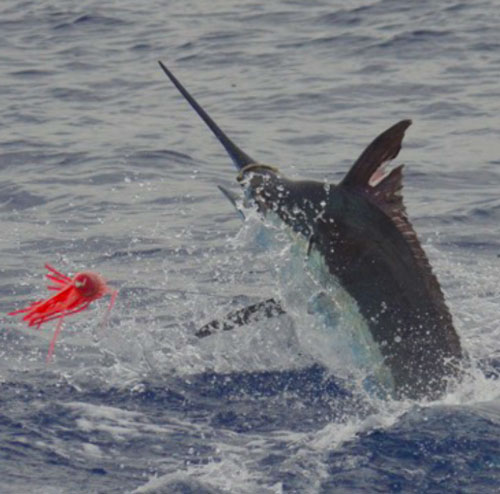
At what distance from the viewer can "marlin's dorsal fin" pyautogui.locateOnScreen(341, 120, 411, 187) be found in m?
7.65

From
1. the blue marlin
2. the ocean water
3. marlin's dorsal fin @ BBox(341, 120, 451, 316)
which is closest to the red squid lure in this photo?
the ocean water

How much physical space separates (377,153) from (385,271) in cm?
66

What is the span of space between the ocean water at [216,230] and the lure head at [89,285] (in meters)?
0.75

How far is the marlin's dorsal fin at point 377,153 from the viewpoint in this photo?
25.1 ft

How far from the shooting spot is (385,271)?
779cm

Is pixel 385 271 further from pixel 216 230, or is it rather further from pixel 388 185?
pixel 216 230

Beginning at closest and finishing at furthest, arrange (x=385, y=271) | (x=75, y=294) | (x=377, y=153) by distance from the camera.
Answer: (x=377, y=153), (x=385, y=271), (x=75, y=294)

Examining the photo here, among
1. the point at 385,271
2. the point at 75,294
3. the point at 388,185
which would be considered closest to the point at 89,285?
the point at 75,294

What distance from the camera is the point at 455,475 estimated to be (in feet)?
23.2

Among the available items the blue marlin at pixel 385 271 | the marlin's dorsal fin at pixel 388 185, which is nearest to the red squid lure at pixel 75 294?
the blue marlin at pixel 385 271

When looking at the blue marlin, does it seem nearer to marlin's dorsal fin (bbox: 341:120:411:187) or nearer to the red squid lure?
marlin's dorsal fin (bbox: 341:120:411:187)

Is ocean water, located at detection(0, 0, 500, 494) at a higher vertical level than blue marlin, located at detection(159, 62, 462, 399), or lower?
lower

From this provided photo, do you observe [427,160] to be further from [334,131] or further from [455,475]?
[455,475]

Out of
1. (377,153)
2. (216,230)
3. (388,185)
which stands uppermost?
(377,153)
